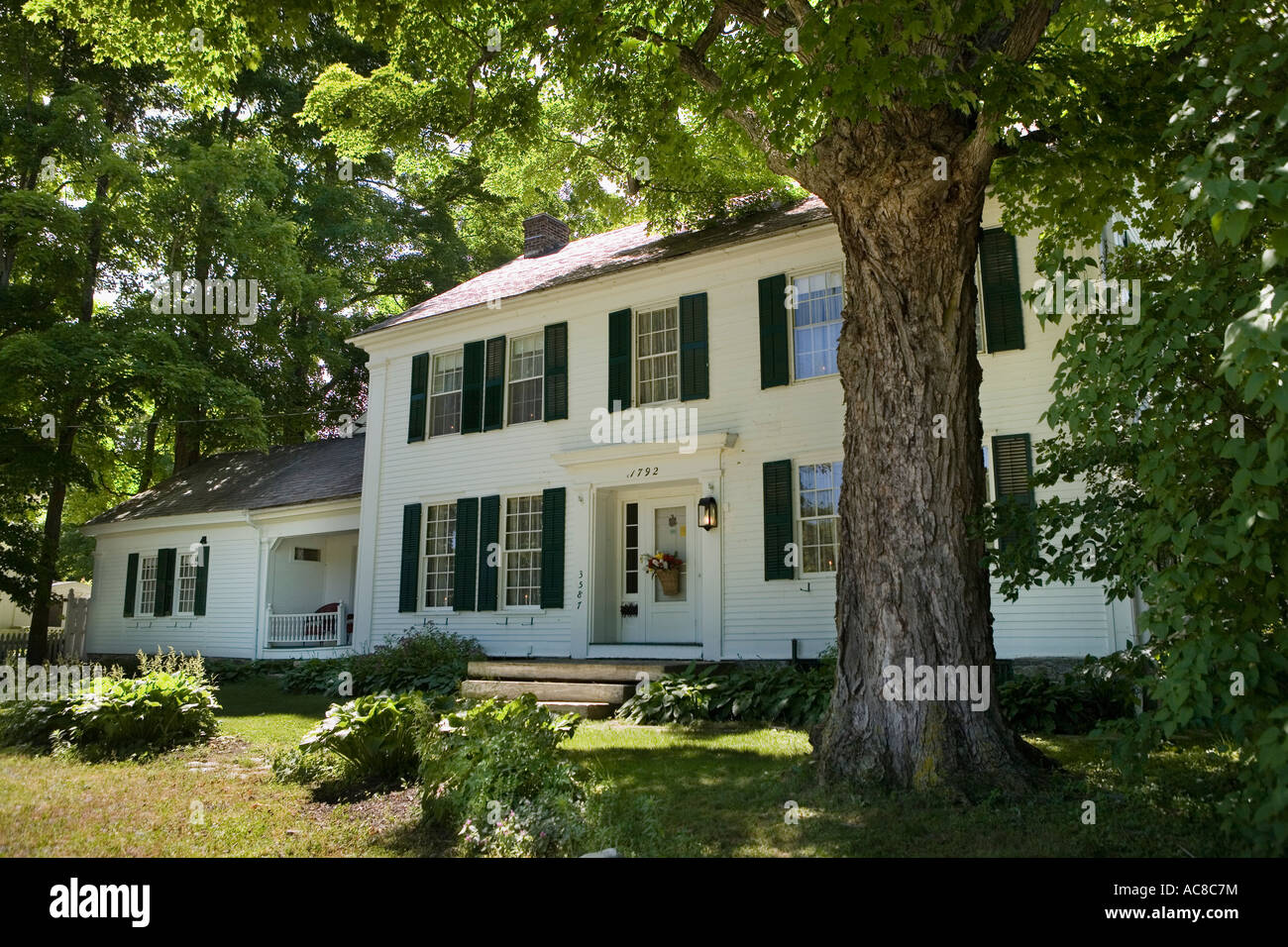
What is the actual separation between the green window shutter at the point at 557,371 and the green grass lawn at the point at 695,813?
23.4ft

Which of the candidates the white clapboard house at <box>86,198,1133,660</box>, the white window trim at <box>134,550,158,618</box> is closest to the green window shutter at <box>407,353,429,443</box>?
the white clapboard house at <box>86,198,1133,660</box>

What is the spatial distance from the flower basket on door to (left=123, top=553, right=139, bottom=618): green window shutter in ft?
41.7

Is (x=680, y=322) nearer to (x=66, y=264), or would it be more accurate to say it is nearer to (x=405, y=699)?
(x=405, y=699)

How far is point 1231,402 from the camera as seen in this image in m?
4.15

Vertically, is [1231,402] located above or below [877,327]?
below

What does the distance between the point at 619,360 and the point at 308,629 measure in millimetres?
8155

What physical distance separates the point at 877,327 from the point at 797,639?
5.94 metres

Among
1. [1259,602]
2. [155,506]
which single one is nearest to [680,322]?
[1259,602]

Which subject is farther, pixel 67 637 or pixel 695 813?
pixel 67 637

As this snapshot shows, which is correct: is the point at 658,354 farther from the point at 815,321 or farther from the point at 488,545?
the point at 488,545

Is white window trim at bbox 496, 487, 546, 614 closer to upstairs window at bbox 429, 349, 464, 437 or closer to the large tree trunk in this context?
upstairs window at bbox 429, 349, 464, 437

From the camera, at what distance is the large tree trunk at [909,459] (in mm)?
5793

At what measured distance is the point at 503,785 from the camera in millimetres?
5156

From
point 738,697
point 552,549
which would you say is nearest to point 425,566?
point 552,549
